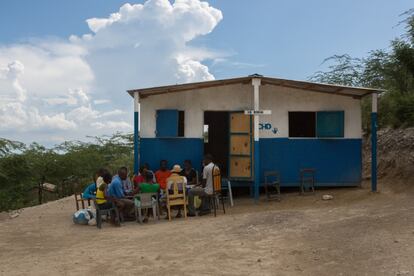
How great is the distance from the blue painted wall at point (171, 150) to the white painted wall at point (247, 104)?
0.18 m

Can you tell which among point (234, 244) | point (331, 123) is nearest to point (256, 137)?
point (331, 123)

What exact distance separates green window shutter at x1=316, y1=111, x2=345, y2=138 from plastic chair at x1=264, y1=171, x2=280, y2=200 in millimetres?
1611

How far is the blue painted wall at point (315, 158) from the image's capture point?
13.1 meters

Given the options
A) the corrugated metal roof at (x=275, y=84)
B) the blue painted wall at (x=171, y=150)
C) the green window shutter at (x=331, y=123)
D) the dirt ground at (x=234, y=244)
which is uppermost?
the corrugated metal roof at (x=275, y=84)

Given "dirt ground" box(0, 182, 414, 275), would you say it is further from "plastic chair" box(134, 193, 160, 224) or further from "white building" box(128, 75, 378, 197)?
"white building" box(128, 75, 378, 197)

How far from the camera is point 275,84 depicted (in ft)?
41.8

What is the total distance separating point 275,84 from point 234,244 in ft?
20.5

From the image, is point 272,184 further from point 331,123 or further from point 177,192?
point 177,192

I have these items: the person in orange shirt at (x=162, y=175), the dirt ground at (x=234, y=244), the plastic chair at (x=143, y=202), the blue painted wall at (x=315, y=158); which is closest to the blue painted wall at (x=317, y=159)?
the blue painted wall at (x=315, y=158)

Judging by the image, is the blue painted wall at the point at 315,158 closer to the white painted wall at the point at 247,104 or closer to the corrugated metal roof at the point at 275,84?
the white painted wall at the point at 247,104

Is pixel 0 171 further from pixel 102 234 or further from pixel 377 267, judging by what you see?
pixel 377 267

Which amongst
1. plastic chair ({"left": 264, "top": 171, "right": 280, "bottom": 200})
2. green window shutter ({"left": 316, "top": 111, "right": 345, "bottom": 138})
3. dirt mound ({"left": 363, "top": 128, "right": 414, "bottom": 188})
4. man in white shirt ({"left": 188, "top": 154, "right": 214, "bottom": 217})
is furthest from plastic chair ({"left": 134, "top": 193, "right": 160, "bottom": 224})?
dirt mound ({"left": 363, "top": 128, "right": 414, "bottom": 188})

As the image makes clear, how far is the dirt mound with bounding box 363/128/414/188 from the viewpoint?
1330 centimetres

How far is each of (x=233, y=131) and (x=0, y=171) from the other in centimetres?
1148
